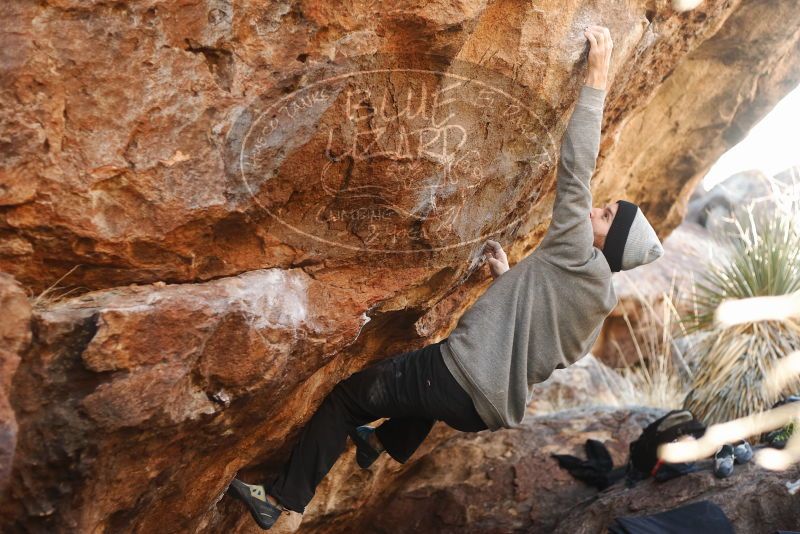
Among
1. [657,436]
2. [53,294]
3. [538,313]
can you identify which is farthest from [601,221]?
[53,294]

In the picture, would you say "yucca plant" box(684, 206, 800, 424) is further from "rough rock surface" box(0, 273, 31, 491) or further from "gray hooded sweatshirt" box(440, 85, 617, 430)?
"rough rock surface" box(0, 273, 31, 491)

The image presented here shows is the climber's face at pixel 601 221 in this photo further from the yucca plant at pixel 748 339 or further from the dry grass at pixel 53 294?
the yucca plant at pixel 748 339

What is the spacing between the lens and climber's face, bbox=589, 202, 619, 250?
12.5 ft

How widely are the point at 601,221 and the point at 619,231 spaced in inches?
4.5

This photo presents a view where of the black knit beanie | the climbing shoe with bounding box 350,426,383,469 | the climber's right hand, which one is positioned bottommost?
the climbing shoe with bounding box 350,426,383,469

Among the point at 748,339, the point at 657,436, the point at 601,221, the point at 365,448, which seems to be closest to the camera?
the point at 601,221

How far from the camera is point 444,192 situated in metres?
3.87

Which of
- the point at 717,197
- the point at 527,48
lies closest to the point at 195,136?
the point at 527,48

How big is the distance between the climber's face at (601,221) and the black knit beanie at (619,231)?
0.09 ft

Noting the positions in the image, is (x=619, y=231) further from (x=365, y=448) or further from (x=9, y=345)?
(x=9, y=345)

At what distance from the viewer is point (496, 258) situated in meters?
4.35

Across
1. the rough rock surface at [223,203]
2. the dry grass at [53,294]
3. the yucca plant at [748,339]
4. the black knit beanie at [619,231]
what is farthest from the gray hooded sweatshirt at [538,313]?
the yucca plant at [748,339]

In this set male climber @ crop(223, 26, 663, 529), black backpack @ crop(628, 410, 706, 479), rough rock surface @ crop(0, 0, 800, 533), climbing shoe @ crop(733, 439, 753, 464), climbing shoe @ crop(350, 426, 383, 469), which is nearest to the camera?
rough rock surface @ crop(0, 0, 800, 533)

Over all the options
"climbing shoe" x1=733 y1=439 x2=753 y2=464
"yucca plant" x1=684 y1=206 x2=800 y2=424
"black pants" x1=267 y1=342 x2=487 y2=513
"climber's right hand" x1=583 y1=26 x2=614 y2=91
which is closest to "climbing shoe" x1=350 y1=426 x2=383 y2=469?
"black pants" x1=267 y1=342 x2=487 y2=513
